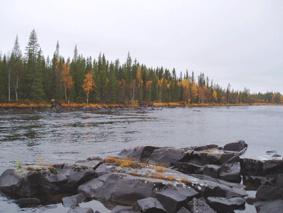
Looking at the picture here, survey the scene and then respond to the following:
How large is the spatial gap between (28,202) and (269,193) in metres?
10.1

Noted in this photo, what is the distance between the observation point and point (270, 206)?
1290cm

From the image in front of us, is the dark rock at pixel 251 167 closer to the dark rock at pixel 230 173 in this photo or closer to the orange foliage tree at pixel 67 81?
the dark rock at pixel 230 173

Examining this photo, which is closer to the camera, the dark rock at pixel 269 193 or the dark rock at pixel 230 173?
the dark rock at pixel 269 193

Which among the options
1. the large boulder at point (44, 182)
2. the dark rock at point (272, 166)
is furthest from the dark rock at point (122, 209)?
the dark rock at point (272, 166)

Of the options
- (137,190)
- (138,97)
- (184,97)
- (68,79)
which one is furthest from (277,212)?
(184,97)

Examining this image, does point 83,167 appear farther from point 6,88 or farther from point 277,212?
point 6,88

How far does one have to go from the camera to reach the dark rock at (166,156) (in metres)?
21.6

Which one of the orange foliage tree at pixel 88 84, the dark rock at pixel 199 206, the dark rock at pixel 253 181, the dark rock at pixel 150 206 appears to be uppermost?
the orange foliage tree at pixel 88 84

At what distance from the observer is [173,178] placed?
49.1 feet

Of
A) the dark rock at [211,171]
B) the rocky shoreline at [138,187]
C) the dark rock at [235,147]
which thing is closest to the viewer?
the rocky shoreline at [138,187]

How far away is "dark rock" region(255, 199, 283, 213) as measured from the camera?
491 inches

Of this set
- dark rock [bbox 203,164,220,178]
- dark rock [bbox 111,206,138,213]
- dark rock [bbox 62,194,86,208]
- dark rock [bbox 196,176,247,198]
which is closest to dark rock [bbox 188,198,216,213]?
dark rock [bbox 196,176,247,198]

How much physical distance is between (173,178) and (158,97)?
138240 mm

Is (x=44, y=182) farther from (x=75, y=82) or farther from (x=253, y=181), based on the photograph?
(x=75, y=82)
